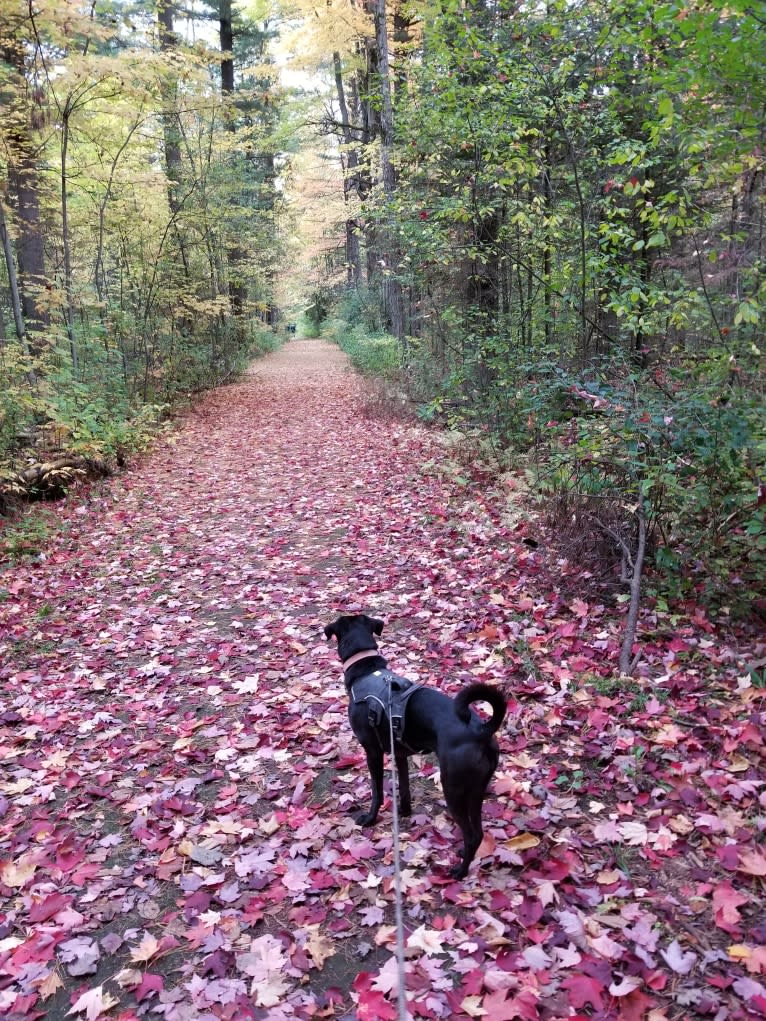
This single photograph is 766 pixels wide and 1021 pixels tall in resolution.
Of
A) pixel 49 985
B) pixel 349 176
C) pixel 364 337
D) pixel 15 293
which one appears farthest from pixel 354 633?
pixel 364 337

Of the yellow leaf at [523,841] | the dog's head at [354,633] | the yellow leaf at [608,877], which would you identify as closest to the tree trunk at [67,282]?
the dog's head at [354,633]

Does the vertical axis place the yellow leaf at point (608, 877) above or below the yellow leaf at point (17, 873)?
above

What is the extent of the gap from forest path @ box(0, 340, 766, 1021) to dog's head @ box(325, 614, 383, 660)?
0.93 meters

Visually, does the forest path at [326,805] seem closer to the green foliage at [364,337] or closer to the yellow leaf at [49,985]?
the yellow leaf at [49,985]

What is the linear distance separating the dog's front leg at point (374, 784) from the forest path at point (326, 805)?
0.09 metres

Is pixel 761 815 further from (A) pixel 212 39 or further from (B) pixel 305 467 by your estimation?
(A) pixel 212 39

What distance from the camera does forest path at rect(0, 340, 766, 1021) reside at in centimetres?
263

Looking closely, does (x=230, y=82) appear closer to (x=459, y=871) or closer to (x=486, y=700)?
(x=486, y=700)

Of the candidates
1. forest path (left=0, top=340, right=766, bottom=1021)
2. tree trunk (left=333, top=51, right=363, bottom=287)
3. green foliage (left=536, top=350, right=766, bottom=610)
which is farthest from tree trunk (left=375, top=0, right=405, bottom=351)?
forest path (left=0, top=340, right=766, bottom=1021)

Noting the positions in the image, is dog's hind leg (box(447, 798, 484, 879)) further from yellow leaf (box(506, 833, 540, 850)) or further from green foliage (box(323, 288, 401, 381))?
green foliage (box(323, 288, 401, 381))

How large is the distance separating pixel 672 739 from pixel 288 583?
4.29 m

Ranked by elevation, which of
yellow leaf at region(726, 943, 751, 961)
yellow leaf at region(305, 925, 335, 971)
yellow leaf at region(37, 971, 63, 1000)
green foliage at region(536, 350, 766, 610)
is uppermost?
green foliage at region(536, 350, 766, 610)

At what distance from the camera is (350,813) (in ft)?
11.7

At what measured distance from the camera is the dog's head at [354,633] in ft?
11.7
